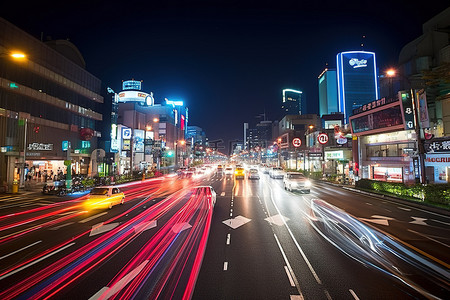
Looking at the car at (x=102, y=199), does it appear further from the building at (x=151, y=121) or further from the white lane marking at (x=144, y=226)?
the building at (x=151, y=121)

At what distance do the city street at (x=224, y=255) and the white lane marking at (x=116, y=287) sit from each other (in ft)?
0.08

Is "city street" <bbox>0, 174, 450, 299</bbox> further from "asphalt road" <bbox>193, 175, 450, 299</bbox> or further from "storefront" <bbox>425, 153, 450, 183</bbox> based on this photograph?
"storefront" <bbox>425, 153, 450, 183</bbox>

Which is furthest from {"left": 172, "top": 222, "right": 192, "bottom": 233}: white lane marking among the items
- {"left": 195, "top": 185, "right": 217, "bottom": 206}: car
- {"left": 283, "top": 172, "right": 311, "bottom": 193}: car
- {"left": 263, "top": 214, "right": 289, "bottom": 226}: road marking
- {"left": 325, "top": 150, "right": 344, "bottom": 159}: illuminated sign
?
{"left": 325, "top": 150, "right": 344, "bottom": 159}: illuminated sign

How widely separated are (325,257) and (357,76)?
147697 millimetres

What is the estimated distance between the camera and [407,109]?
27016 millimetres

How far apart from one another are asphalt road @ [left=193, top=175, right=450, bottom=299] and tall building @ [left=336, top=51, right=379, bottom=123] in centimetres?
13187

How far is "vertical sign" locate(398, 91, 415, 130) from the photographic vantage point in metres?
26.6

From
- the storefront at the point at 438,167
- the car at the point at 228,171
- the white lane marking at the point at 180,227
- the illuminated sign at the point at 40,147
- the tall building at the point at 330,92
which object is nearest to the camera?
the white lane marking at the point at 180,227

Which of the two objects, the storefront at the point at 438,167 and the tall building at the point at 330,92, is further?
the tall building at the point at 330,92

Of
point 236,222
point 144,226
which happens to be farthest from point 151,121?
point 236,222

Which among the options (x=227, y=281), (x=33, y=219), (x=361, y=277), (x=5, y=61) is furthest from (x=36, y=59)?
(x=361, y=277)

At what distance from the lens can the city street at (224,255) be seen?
6422mm

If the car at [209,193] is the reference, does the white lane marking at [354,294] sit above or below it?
below

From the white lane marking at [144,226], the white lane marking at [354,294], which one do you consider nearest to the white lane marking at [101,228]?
the white lane marking at [144,226]
